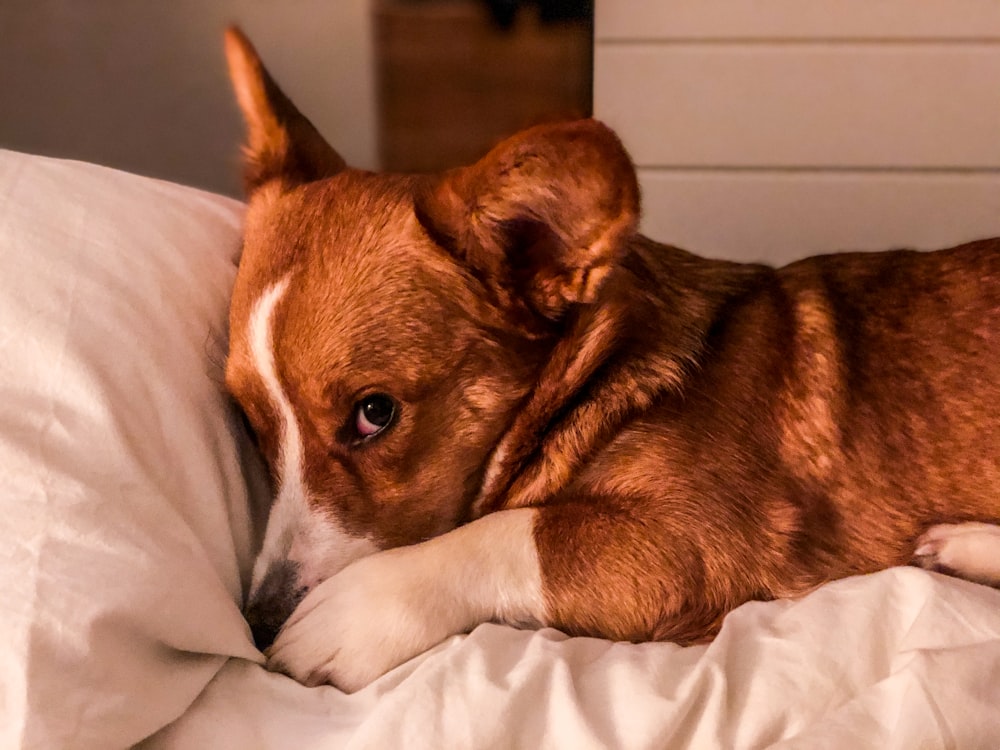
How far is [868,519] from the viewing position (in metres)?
1.28

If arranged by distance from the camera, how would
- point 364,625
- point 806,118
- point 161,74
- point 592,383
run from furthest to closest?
point 161,74 < point 806,118 < point 592,383 < point 364,625

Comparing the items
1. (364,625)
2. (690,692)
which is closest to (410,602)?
(364,625)

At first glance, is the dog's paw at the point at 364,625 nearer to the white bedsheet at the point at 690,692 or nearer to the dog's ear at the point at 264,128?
the white bedsheet at the point at 690,692

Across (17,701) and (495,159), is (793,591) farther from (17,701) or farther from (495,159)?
(17,701)

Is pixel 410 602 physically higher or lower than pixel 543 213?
lower

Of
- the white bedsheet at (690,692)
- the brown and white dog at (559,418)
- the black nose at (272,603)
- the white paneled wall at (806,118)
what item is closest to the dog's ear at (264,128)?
the brown and white dog at (559,418)

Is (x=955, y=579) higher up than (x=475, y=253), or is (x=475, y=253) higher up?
(x=475, y=253)

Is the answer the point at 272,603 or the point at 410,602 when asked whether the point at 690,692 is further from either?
the point at 272,603

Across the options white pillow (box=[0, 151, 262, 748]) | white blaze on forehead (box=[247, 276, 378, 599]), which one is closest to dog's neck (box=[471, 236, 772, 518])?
white blaze on forehead (box=[247, 276, 378, 599])

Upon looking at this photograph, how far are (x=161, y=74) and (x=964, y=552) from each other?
243 cm

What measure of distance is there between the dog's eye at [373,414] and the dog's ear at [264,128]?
0.46 meters

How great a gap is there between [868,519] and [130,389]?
1023 mm

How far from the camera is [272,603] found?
1.12 m

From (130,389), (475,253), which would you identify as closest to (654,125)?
(475,253)
